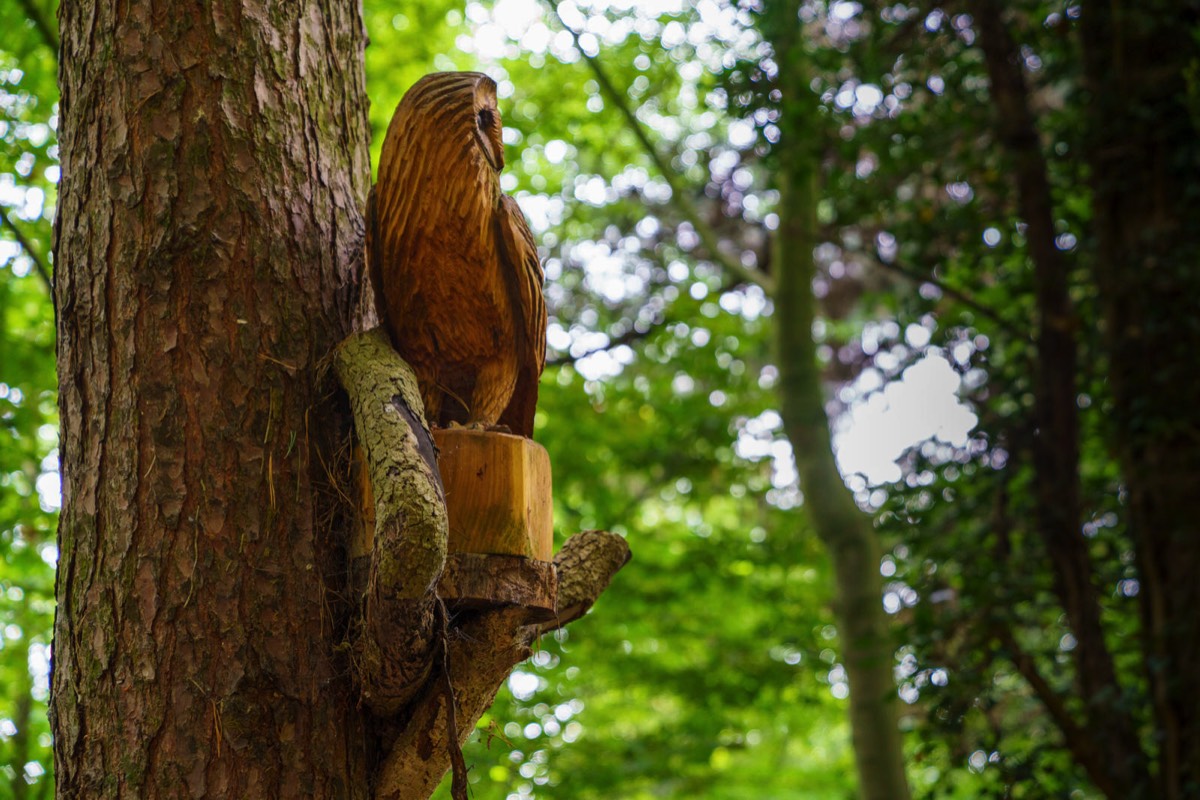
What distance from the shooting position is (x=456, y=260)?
1.57 metres

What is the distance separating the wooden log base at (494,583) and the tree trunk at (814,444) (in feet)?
9.67

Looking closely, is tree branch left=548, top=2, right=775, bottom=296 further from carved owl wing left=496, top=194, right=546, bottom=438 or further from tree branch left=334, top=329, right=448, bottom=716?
tree branch left=334, top=329, right=448, bottom=716

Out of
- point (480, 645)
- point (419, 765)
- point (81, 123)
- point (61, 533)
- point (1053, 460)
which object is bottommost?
point (419, 765)

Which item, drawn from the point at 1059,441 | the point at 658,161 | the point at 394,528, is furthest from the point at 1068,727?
the point at 658,161

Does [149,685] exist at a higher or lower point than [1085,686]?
lower

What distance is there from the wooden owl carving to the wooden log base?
250mm

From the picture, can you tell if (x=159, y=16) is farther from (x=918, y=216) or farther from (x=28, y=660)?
(x=28, y=660)

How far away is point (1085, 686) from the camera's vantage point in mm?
3408

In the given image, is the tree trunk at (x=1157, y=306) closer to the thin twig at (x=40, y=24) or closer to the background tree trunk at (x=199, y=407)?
the background tree trunk at (x=199, y=407)

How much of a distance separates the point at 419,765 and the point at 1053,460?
2835 mm

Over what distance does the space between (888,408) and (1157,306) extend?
37.5 inches

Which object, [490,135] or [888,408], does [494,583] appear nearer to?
[490,135]

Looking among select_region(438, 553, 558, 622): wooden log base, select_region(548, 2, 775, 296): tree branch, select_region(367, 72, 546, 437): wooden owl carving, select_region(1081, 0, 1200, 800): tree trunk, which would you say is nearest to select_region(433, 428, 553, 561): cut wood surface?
select_region(438, 553, 558, 622): wooden log base

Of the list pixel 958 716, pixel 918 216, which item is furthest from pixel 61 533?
pixel 918 216
